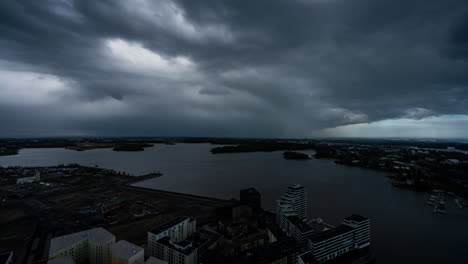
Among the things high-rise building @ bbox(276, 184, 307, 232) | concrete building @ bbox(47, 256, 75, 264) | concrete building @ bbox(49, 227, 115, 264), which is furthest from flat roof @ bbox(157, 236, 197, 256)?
high-rise building @ bbox(276, 184, 307, 232)

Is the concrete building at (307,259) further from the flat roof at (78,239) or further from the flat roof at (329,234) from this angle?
the flat roof at (78,239)

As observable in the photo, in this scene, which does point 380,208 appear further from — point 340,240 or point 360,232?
point 340,240

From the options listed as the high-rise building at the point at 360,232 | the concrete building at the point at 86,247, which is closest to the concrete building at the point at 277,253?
the high-rise building at the point at 360,232

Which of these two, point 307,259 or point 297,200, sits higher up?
point 297,200

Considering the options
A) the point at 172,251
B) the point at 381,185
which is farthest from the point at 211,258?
the point at 381,185

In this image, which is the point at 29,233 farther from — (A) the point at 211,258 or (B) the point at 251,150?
(B) the point at 251,150

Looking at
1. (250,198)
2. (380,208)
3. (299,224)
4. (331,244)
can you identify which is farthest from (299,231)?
(380,208)
